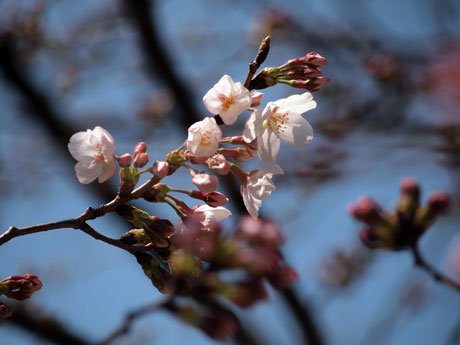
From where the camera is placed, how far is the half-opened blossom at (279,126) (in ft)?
3.17

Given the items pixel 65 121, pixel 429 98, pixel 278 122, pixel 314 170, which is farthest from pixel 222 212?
pixel 429 98

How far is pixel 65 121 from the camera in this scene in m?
3.92

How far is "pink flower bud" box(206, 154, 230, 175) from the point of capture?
95 cm

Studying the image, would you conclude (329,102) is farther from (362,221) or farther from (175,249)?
(175,249)

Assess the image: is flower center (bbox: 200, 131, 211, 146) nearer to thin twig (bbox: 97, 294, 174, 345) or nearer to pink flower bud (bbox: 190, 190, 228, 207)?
pink flower bud (bbox: 190, 190, 228, 207)

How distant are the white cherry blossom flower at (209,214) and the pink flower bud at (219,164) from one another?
122 millimetres

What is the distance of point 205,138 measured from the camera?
91 centimetres

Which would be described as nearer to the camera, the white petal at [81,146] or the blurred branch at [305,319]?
the white petal at [81,146]

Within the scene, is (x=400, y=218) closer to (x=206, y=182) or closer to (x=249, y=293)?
(x=206, y=182)

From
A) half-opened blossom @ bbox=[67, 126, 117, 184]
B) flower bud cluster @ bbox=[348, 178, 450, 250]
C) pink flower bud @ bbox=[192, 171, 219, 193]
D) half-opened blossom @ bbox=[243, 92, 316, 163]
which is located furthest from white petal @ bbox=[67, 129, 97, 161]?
flower bud cluster @ bbox=[348, 178, 450, 250]

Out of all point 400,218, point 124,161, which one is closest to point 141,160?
point 124,161

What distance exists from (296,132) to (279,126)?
0.20 feet

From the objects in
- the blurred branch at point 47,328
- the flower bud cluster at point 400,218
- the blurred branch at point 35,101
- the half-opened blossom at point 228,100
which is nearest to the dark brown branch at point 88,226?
the half-opened blossom at point 228,100

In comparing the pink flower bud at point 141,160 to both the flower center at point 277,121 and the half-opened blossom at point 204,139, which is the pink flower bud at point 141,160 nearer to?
the half-opened blossom at point 204,139
